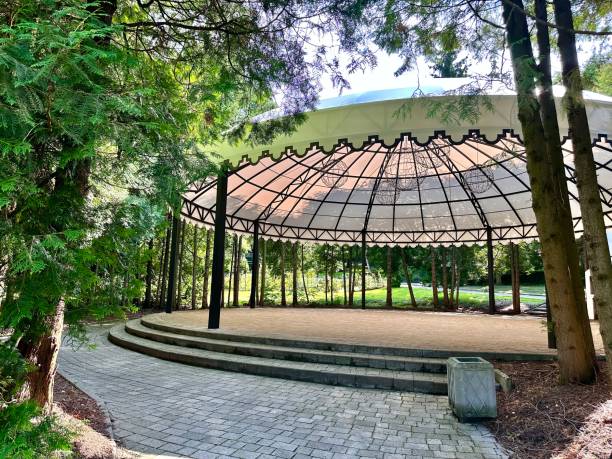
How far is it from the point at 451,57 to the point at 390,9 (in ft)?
4.70

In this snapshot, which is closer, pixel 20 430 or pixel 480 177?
pixel 20 430

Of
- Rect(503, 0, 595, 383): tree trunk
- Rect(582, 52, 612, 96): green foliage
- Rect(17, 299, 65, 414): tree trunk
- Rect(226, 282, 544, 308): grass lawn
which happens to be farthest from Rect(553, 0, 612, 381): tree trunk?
Rect(226, 282, 544, 308): grass lawn

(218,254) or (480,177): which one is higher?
(480,177)

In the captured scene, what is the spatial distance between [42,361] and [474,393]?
408cm

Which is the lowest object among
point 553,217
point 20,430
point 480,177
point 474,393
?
point 474,393

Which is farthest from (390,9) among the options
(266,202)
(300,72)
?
(266,202)

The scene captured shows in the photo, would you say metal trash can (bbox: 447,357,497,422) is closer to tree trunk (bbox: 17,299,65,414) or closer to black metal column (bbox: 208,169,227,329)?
tree trunk (bbox: 17,299,65,414)

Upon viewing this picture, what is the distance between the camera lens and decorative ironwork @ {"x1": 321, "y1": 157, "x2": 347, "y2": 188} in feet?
38.1

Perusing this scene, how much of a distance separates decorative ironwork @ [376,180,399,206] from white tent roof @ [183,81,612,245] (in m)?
0.04

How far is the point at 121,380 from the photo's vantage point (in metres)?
5.28

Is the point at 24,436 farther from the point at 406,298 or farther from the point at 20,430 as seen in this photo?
the point at 406,298

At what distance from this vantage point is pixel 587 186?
3.36 m

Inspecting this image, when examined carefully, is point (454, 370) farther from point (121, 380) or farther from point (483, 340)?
point (121, 380)

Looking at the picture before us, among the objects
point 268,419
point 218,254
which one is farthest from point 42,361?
point 218,254
